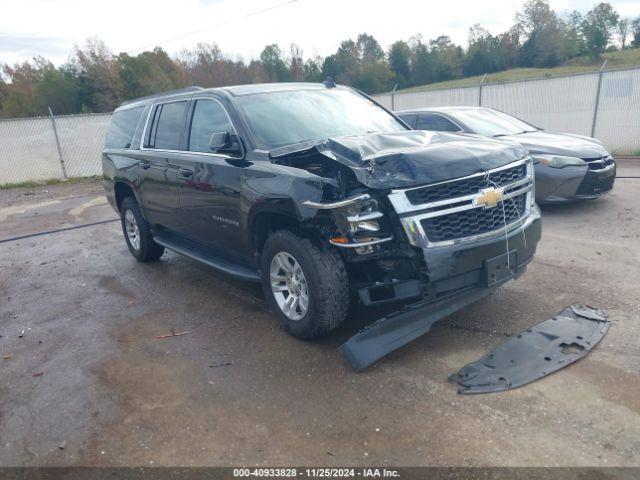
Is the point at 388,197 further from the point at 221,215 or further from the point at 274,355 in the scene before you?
the point at 221,215

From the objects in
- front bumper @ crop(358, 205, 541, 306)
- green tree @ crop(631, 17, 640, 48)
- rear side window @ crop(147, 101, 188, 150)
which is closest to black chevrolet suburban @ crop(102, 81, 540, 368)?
front bumper @ crop(358, 205, 541, 306)

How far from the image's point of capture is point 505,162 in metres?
3.86

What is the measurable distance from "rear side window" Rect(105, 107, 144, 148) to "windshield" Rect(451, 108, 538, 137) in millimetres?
4808

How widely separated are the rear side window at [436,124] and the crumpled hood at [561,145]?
2.67 feet

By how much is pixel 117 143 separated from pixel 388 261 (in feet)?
15.7

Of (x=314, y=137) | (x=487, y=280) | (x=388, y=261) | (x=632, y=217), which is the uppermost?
(x=314, y=137)

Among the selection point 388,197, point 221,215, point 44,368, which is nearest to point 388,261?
point 388,197

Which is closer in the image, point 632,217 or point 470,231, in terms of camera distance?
point 470,231

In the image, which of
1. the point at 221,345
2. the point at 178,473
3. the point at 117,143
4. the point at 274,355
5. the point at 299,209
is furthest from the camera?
the point at 117,143

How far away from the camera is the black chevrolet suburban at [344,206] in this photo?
11.3ft

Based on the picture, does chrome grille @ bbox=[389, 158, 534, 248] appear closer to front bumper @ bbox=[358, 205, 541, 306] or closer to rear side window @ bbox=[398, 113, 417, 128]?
front bumper @ bbox=[358, 205, 541, 306]

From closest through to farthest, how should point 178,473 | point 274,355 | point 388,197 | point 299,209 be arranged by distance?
point 178,473 → point 388,197 → point 299,209 → point 274,355

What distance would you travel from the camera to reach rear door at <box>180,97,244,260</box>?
446 cm

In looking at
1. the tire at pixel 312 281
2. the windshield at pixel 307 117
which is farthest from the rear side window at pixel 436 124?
the tire at pixel 312 281
